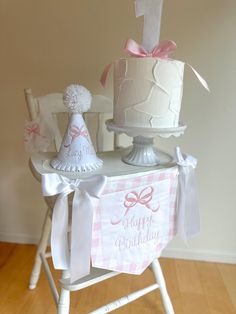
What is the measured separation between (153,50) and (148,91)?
4.0 inches

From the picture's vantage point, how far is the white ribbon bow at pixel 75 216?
573 millimetres

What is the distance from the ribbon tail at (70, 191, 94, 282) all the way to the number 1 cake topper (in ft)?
1.27

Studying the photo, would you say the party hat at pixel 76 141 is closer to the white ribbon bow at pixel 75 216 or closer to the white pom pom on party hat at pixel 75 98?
the white pom pom on party hat at pixel 75 98

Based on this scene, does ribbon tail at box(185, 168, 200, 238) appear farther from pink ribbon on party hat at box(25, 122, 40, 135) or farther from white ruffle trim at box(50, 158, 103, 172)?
pink ribbon on party hat at box(25, 122, 40, 135)

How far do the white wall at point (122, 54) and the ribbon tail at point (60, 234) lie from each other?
58 cm

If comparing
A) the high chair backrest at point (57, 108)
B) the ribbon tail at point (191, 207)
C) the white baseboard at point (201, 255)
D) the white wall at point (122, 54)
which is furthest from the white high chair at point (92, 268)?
the white baseboard at point (201, 255)

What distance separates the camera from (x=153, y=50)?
2.27ft

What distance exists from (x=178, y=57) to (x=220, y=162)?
407mm

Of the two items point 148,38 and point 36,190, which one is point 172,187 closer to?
point 148,38

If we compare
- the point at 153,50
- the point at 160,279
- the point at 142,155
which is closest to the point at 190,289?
the point at 160,279

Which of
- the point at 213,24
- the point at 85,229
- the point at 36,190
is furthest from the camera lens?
the point at 36,190

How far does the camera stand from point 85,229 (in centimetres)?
59

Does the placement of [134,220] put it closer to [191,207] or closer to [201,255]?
[191,207]

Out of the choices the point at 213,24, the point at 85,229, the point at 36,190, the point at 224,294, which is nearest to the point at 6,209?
the point at 36,190
